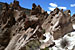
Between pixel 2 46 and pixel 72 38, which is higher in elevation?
pixel 2 46

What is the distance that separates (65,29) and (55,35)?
1.31 meters

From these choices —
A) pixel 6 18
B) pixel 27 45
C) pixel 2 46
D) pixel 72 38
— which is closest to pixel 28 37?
A: pixel 27 45

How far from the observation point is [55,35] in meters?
10.2

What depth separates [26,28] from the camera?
35.8 feet


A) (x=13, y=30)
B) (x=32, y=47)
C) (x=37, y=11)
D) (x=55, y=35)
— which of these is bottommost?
(x=32, y=47)

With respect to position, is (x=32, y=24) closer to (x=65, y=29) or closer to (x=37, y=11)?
(x=65, y=29)

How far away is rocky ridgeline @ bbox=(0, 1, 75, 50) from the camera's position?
8.63 meters

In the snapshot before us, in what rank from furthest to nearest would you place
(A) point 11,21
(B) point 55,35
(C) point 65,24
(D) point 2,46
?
(A) point 11,21 → (D) point 2,46 → (C) point 65,24 → (B) point 55,35

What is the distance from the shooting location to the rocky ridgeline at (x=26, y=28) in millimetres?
8633

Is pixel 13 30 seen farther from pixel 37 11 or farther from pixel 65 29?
pixel 37 11

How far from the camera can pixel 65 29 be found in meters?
10.8

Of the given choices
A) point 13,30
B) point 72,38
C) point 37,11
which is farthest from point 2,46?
point 37,11

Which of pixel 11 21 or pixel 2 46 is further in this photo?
pixel 11 21

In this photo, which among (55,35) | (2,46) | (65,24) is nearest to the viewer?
(55,35)
